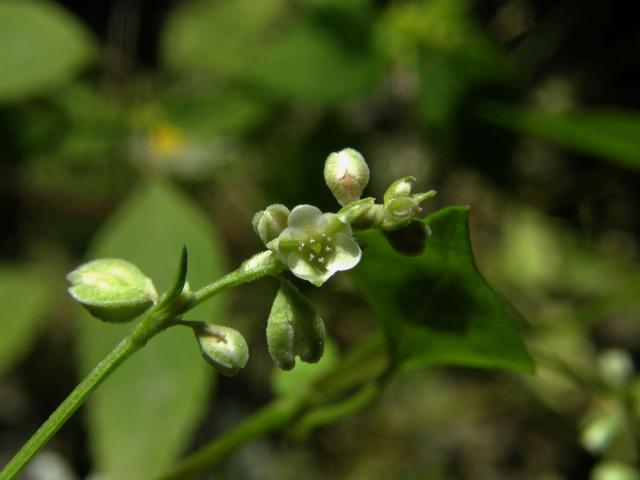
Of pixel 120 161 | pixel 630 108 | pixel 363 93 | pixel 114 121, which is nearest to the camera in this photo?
pixel 363 93

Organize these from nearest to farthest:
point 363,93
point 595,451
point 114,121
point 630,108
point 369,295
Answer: point 369,295 < point 595,451 < point 363,93 < point 114,121 < point 630,108

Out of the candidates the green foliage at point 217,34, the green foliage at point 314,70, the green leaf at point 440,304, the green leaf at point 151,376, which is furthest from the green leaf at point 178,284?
the green foliage at point 217,34

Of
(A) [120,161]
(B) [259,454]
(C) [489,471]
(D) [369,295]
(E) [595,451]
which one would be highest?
(D) [369,295]

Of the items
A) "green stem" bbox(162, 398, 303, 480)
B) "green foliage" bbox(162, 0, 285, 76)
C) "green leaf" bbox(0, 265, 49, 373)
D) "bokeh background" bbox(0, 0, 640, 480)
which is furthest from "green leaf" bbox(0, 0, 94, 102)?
"green stem" bbox(162, 398, 303, 480)

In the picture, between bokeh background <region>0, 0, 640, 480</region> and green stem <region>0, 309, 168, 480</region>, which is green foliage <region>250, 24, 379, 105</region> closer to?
bokeh background <region>0, 0, 640, 480</region>

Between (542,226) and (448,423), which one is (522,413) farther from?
(542,226)

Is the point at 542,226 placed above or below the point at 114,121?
below

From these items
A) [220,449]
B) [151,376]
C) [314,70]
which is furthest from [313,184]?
[220,449]

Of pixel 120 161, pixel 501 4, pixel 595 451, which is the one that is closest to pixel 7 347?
pixel 120 161
